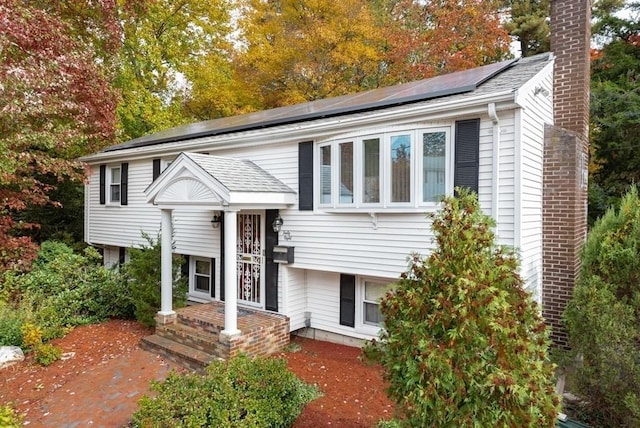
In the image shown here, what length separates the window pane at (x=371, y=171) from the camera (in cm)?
660

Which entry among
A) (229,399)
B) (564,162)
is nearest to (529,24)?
(564,162)

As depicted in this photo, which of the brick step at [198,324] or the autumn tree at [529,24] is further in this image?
the autumn tree at [529,24]

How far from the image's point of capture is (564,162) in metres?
6.73

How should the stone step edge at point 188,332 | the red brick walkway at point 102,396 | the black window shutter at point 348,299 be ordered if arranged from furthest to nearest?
the black window shutter at point 348,299 → the stone step edge at point 188,332 → the red brick walkway at point 102,396

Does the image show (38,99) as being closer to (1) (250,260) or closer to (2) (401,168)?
(1) (250,260)

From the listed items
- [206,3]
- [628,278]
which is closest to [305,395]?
[628,278]

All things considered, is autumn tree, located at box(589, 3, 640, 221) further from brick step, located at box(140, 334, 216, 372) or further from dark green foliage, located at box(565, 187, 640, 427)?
brick step, located at box(140, 334, 216, 372)

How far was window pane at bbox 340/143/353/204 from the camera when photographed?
22.9ft

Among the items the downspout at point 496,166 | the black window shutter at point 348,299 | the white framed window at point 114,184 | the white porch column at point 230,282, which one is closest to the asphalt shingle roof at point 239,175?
the white porch column at point 230,282

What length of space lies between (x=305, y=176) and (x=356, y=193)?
133 cm

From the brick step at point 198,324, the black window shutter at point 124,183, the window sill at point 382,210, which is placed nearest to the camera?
the window sill at point 382,210

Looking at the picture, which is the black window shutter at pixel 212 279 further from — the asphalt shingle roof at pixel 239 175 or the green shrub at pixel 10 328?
the green shrub at pixel 10 328

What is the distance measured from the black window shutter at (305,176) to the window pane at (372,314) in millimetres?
2275

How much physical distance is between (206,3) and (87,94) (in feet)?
32.6
